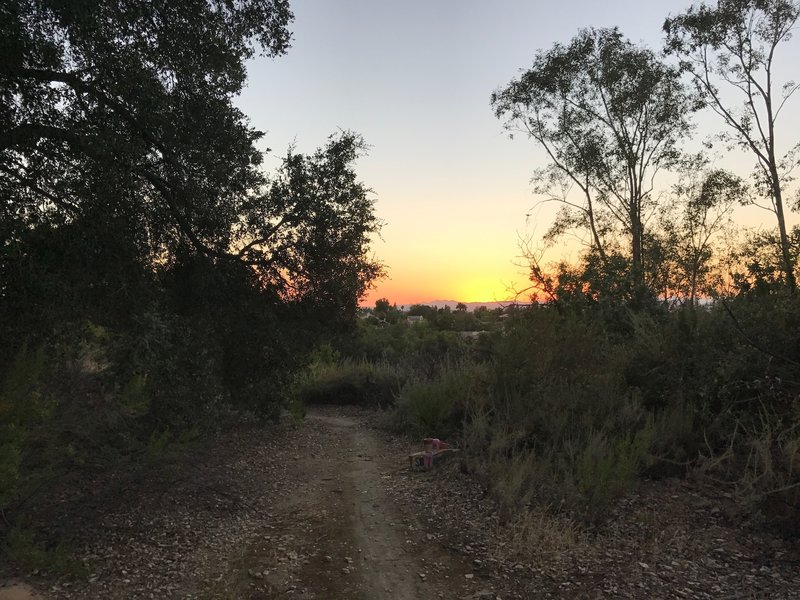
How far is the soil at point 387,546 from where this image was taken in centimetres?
423

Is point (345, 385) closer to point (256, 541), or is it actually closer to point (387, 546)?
point (256, 541)

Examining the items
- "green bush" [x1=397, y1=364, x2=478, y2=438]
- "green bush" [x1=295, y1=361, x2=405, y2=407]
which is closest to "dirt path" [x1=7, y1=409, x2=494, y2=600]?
"green bush" [x1=397, y1=364, x2=478, y2=438]

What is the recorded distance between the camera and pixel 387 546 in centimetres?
516

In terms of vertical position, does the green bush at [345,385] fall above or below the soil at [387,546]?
above

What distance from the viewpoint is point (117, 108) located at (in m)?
5.75

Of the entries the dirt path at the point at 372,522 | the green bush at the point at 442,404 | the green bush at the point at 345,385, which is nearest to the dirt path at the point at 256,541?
the dirt path at the point at 372,522

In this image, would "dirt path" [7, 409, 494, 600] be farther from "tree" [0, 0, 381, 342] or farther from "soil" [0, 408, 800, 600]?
"tree" [0, 0, 381, 342]

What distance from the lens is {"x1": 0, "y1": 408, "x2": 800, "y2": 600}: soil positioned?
423 centimetres

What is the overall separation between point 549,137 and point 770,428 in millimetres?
20731

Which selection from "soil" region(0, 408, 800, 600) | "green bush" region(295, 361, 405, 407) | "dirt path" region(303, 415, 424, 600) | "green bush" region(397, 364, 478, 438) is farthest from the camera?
"green bush" region(295, 361, 405, 407)

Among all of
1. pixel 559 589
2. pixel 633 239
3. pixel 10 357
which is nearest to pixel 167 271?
pixel 10 357

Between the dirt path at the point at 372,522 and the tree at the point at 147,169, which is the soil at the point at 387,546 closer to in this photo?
the dirt path at the point at 372,522

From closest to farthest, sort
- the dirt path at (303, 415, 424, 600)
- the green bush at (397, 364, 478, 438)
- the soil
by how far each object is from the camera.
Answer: the soil < the dirt path at (303, 415, 424, 600) < the green bush at (397, 364, 478, 438)

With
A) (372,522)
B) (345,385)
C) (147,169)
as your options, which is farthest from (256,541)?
(345,385)
